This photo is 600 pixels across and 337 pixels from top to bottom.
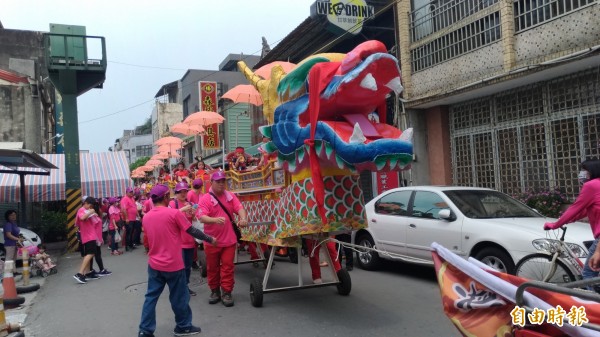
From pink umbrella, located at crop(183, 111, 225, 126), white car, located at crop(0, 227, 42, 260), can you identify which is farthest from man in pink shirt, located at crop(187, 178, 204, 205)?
pink umbrella, located at crop(183, 111, 225, 126)

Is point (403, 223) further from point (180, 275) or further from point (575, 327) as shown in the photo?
point (575, 327)

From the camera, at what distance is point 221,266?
632 cm

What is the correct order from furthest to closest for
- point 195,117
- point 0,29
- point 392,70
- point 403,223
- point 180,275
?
1. point 0,29
2. point 195,117
3. point 403,223
4. point 180,275
5. point 392,70

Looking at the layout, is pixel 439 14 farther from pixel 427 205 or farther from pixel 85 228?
pixel 85 228

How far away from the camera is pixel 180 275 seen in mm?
5164

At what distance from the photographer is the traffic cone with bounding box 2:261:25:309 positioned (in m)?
6.61

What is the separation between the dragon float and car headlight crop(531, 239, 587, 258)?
2016 millimetres

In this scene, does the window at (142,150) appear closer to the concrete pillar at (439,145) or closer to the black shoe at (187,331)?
the concrete pillar at (439,145)

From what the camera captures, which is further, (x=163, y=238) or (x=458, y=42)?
(x=458, y=42)

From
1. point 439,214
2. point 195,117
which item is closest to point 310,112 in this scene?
point 439,214

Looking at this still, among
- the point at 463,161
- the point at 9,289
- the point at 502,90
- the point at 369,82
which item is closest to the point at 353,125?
the point at 369,82

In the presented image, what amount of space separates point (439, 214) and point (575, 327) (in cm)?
446

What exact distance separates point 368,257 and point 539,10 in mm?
5899

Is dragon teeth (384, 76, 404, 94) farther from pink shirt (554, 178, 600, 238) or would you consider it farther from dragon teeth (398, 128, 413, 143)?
pink shirt (554, 178, 600, 238)
